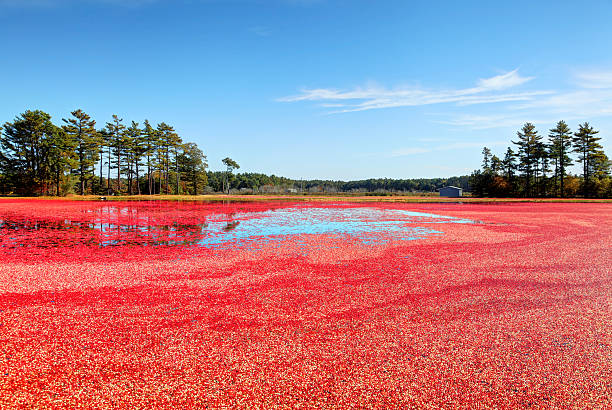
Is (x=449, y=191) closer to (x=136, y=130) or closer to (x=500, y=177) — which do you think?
(x=500, y=177)

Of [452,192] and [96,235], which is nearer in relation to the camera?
[96,235]

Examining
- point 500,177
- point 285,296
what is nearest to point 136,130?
point 285,296

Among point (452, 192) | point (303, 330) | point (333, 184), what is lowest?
point (303, 330)

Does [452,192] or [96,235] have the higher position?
[452,192]

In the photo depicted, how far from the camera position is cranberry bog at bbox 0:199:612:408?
3697 millimetres

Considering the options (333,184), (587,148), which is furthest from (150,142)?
(333,184)

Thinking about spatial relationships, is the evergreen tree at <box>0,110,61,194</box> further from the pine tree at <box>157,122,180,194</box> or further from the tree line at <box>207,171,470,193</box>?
the tree line at <box>207,171,470,193</box>

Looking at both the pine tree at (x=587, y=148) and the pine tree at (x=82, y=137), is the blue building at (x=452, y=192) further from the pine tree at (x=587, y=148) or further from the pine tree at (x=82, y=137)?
the pine tree at (x=82, y=137)

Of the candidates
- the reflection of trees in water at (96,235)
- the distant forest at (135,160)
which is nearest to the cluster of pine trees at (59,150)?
the distant forest at (135,160)

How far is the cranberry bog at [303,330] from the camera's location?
3.70m

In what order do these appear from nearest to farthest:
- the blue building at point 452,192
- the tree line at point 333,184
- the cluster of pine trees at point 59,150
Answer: the cluster of pine trees at point 59,150 → the blue building at point 452,192 → the tree line at point 333,184

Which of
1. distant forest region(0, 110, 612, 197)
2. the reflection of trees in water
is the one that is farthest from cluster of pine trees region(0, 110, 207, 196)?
the reflection of trees in water

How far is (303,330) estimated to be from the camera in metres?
5.29

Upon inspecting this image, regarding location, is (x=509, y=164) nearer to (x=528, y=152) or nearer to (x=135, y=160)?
(x=528, y=152)
